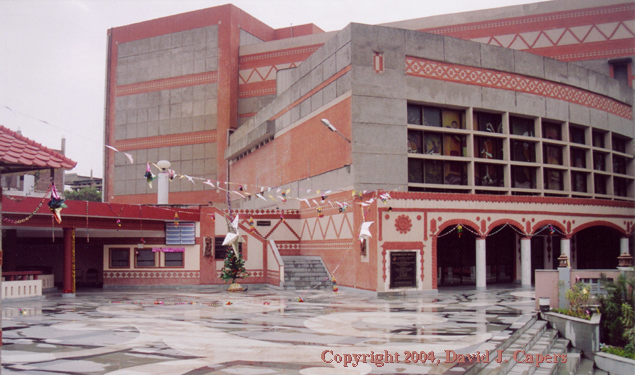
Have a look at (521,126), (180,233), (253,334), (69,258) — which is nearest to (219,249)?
(180,233)

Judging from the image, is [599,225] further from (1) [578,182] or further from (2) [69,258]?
→ (2) [69,258]

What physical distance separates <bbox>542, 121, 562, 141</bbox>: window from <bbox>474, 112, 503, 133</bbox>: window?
139 inches

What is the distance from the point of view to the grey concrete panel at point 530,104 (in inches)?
1182

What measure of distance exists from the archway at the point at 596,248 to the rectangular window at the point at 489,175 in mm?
7569

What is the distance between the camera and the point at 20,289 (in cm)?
2395

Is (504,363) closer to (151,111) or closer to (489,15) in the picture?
(489,15)

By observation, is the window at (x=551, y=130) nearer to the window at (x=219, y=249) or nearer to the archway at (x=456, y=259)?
the archway at (x=456, y=259)

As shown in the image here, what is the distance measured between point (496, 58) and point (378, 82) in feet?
23.5

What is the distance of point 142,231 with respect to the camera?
30.7 metres

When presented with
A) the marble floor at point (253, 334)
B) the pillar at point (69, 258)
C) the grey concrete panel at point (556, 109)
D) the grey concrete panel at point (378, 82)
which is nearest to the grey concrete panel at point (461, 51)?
the grey concrete panel at point (378, 82)

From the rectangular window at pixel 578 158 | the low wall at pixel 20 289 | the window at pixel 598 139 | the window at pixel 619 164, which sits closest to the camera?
the low wall at pixel 20 289

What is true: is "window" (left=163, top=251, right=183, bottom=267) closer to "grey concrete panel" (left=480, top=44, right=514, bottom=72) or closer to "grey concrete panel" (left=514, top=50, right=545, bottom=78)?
"grey concrete panel" (left=480, top=44, right=514, bottom=72)

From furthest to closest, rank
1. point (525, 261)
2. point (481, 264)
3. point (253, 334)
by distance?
point (525, 261) < point (481, 264) < point (253, 334)

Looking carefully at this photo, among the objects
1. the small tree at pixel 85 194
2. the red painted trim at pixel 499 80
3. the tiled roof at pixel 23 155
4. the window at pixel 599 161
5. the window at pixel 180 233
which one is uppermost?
the red painted trim at pixel 499 80
